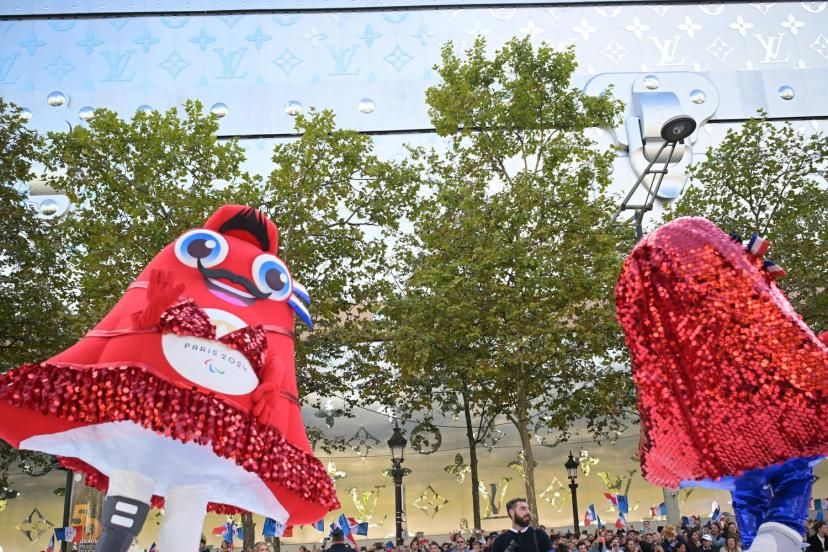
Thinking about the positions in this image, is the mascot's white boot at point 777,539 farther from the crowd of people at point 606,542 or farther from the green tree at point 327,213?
the green tree at point 327,213

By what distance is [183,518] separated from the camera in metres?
5.80

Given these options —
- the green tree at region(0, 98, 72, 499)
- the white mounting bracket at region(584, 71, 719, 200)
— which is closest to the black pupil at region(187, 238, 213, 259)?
the green tree at region(0, 98, 72, 499)

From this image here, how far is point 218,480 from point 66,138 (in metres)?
13.3

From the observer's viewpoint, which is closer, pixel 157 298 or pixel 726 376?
pixel 726 376

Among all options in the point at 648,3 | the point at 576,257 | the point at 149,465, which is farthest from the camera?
the point at 648,3

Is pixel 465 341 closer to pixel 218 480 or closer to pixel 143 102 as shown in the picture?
pixel 218 480

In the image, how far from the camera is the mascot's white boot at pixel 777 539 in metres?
4.46

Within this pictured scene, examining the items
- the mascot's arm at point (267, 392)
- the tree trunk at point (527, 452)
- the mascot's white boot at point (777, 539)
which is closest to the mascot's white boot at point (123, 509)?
the mascot's arm at point (267, 392)

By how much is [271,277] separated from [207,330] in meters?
0.90

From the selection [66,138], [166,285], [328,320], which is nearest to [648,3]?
[328,320]

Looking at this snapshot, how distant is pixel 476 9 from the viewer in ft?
96.5

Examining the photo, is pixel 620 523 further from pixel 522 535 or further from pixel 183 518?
pixel 183 518

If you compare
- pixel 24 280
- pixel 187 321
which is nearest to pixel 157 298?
pixel 187 321

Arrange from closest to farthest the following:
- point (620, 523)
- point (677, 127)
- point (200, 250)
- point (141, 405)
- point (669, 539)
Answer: point (141, 405)
point (200, 250)
point (677, 127)
point (669, 539)
point (620, 523)
